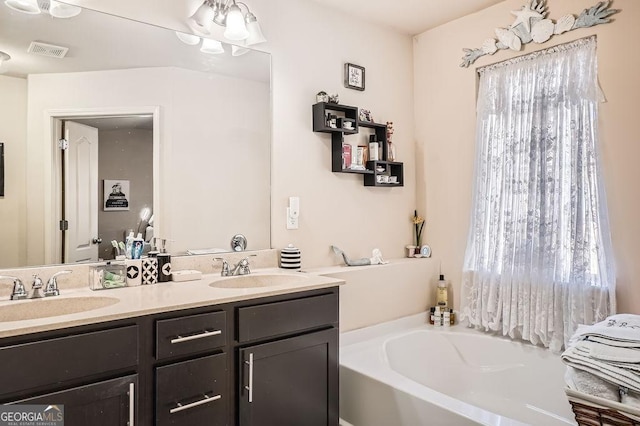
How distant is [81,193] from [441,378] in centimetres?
231

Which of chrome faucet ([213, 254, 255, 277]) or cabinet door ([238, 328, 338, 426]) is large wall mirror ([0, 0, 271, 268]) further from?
cabinet door ([238, 328, 338, 426])

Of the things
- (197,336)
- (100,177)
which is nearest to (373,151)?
(100,177)

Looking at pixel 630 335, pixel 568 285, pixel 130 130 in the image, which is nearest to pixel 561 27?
pixel 568 285

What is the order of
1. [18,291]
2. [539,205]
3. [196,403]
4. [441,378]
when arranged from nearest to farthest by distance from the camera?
[196,403] < [18,291] < [539,205] < [441,378]

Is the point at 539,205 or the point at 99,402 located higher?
the point at 539,205

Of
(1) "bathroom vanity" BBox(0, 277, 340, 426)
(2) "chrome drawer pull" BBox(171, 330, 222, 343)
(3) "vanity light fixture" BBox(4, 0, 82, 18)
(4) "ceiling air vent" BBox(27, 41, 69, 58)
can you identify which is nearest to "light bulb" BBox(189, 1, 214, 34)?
(3) "vanity light fixture" BBox(4, 0, 82, 18)

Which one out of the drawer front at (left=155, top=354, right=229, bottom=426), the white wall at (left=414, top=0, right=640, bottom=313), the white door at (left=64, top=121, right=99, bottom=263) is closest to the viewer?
the drawer front at (left=155, top=354, right=229, bottom=426)

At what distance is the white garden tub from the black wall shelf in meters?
1.00

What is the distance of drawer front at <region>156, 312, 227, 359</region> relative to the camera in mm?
1509

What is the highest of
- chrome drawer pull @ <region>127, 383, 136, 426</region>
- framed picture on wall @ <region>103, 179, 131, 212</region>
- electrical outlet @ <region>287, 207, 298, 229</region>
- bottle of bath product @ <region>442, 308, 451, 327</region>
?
framed picture on wall @ <region>103, 179, 131, 212</region>

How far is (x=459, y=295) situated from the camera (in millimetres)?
3027

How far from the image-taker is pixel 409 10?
289 cm

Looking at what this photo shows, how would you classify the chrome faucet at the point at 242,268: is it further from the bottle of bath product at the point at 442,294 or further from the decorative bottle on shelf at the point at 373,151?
the bottle of bath product at the point at 442,294

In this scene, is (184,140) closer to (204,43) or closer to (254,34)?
(204,43)
